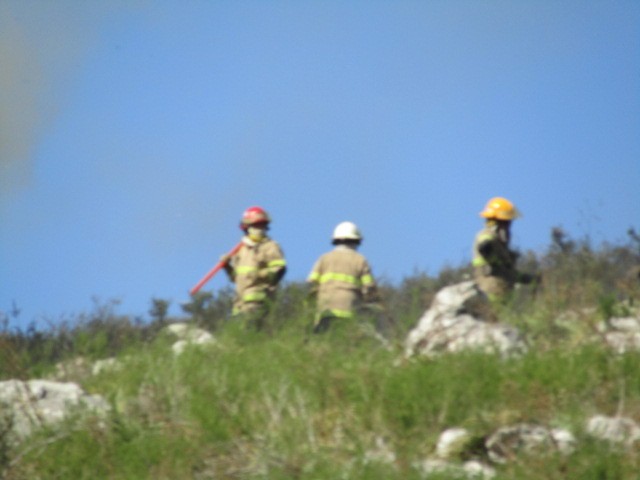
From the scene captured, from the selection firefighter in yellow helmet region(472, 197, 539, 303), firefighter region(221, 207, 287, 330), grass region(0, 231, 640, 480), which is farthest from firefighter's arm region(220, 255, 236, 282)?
grass region(0, 231, 640, 480)

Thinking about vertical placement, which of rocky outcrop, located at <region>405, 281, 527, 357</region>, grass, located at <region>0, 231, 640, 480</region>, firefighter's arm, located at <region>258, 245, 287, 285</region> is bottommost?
grass, located at <region>0, 231, 640, 480</region>

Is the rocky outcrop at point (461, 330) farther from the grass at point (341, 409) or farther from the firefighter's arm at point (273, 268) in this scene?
the firefighter's arm at point (273, 268)

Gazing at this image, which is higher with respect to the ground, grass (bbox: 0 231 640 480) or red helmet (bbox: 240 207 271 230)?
red helmet (bbox: 240 207 271 230)

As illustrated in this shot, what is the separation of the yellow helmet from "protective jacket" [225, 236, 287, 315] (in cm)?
209

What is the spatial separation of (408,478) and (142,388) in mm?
Answer: 2742

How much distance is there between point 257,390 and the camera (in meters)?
11.0

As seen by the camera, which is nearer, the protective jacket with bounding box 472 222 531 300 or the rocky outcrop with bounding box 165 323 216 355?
the rocky outcrop with bounding box 165 323 216 355

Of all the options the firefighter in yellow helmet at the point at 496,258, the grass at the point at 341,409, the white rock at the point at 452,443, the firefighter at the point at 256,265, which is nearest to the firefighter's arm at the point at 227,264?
the firefighter at the point at 256,265

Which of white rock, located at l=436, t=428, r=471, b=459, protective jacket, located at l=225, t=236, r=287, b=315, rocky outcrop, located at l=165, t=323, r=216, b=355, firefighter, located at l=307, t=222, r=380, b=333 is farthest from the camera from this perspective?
protective jacket, located at l=225, t=236, r=287, b=315

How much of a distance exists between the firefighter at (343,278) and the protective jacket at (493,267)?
1041mm

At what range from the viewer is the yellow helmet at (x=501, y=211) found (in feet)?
55.2

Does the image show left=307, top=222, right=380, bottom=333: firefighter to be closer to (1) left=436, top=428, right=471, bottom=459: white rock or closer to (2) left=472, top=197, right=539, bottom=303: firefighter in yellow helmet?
(2) left=472, top=197, right=539, bottom=303: firefighter in yellow helmet

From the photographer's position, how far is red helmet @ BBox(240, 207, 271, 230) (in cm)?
1736

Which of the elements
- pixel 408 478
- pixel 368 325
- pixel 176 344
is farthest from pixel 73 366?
pixel 408 478
